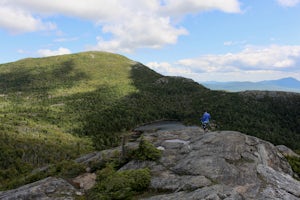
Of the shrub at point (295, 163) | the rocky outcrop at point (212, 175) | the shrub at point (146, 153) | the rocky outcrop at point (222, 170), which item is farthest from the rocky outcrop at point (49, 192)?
the shrub at point (295, 163)

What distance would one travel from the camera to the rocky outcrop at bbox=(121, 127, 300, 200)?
15164 millimetres

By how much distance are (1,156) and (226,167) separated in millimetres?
154332

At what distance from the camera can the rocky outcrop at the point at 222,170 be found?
15164 mm

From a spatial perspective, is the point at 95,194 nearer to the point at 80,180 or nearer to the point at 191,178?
the point at 80,180

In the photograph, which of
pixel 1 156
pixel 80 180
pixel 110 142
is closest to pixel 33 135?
pixel 1 156

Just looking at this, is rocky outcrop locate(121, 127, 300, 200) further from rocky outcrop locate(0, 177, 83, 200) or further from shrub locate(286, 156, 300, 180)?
rocky outcrop locate(0, 177, 83, 200)

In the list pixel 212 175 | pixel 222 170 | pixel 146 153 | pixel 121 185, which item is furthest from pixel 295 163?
pixel 121 185

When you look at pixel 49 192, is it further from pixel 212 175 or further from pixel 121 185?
pixel 212 175

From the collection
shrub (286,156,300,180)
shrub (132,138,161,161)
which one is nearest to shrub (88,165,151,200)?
shrub (132,138,161,161)

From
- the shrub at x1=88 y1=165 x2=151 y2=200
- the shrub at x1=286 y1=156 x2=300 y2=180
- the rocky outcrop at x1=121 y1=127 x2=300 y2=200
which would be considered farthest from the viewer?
the shrub at x1=286 y1=156 x2=300 y2=180

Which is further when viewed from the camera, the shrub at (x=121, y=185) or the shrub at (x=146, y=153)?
the shrub at (x=146, y=153)

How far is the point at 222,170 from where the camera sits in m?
17.8

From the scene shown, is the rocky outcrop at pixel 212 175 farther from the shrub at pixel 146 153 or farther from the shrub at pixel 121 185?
the shrub at pixel 121 185

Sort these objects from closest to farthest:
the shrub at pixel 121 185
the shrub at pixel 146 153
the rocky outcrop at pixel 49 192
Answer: the shrub at pixel 121 185 → the rocky outcrop at pixel 49 192 → the shrub at pixel 146 153
